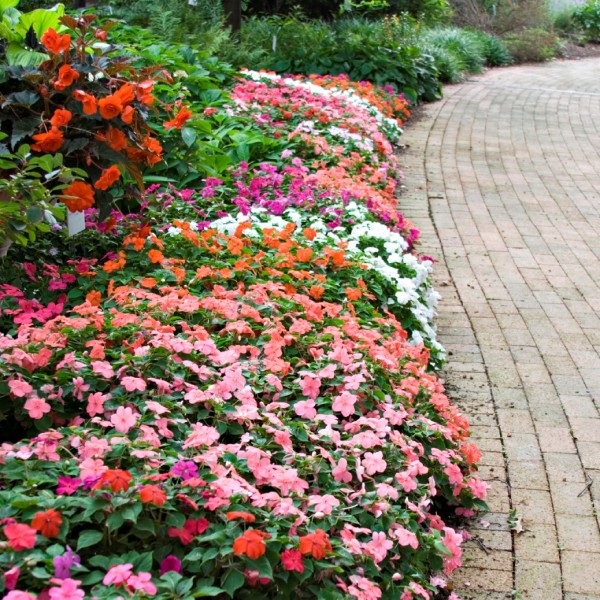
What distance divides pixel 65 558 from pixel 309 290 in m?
1.96

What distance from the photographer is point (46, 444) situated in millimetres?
2287

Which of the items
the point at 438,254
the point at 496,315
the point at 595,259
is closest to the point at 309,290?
the point at 496,315

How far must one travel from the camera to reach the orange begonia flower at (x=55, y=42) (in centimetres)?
339

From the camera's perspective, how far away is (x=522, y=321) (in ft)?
16.1

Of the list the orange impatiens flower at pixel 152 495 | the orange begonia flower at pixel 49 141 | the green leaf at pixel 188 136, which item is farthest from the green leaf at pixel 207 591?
the green leaf at pixel 188 136

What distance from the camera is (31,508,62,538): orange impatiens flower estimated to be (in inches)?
75.1

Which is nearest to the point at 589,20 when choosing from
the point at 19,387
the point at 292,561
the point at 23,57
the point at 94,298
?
the point at 23,57

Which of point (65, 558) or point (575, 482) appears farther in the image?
point (575, 482)

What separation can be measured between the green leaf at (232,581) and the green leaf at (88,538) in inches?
11.4

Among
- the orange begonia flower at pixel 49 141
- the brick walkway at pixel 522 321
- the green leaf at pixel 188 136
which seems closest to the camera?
the brick walkway at pixel 522 321

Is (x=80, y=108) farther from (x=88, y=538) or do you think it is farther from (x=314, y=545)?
(x=314, y=545)

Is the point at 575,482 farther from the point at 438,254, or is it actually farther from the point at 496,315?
the point at 438,254

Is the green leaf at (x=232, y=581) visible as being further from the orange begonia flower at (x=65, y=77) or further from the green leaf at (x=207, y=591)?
the orange begonia flower at (x=65, y=77)

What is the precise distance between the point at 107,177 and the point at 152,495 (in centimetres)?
174
